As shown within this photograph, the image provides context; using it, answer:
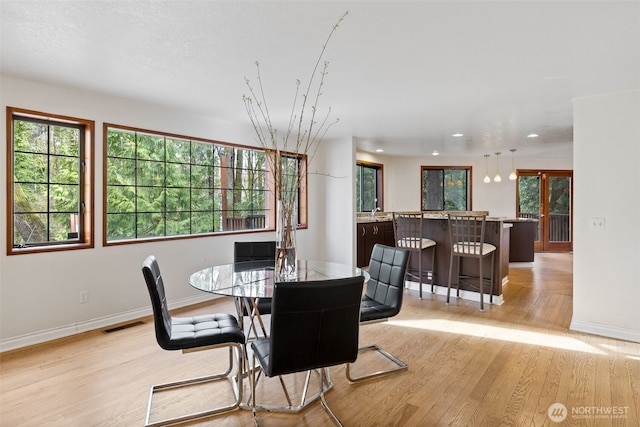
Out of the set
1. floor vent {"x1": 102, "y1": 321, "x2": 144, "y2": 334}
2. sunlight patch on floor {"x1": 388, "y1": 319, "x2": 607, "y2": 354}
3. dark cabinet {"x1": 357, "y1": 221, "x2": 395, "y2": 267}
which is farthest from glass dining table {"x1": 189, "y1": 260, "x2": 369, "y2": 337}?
dark cabinet {"x1": 357, "y1": 221, "x2": 395, "y2": 267}

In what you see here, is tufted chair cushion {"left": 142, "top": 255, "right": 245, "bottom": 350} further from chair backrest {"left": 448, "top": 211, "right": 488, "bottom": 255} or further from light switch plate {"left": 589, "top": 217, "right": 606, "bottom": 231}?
light switch plate {"left": 589, "top": 217, "right": 606, "bottom": 231}

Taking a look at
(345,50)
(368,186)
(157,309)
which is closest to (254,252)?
(157,309)

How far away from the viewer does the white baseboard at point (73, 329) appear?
121 inches

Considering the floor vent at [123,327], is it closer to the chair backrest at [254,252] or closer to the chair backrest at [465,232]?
the chair backrest at [254,252]

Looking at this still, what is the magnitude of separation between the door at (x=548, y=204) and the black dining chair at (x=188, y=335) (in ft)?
27.2

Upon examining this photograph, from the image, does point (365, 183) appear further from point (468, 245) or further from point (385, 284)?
point (385, 284)

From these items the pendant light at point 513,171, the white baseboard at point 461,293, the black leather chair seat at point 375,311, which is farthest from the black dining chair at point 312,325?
the pendant light at point 513,171

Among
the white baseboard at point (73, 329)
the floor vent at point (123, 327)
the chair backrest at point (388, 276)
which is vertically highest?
the chair backrest at point (388, 276)

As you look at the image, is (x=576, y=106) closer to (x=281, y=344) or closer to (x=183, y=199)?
(x=281, y=344)

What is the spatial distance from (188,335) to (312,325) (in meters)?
0.83

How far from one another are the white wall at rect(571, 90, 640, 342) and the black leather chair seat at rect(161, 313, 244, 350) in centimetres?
333

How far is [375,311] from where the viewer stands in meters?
2.60

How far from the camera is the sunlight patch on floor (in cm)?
318

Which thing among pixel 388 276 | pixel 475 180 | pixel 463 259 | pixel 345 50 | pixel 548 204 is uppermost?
pixel 345 50
